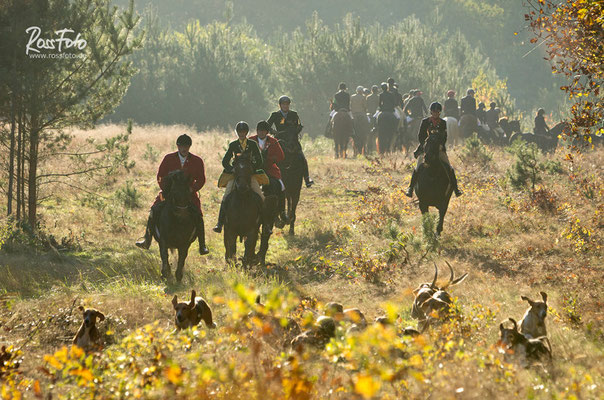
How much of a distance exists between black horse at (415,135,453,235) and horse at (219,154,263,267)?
3563mm

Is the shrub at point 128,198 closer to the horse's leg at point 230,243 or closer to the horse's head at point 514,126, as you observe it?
the horse's leg at point 230,243

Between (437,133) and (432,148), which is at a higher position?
(437,133)

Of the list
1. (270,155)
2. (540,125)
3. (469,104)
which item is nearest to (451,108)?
(469,104)

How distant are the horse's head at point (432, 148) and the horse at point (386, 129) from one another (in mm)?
12899

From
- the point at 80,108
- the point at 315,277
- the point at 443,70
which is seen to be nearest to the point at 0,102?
the point at 80,108

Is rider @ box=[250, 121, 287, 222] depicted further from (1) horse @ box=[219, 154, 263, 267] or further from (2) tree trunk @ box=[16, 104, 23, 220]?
(2) tree trunk @ box=[16, 104, 23, 220]

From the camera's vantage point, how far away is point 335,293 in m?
9.47

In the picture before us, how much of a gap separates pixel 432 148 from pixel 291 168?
11.1ft

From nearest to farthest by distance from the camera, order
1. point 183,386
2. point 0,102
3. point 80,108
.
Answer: point 183,386 < point 0,102 < point 80,108

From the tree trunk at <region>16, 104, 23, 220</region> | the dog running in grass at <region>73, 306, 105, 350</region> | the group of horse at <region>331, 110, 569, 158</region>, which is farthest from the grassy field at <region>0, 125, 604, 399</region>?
the group of horse at <region>331, 110, 569, 158</region>

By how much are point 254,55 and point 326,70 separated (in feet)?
33.6

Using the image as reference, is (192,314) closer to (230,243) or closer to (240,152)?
(230,243)

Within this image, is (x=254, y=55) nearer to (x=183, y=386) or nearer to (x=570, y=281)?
(x=570, y=281)

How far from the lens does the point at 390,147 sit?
1024 inches
